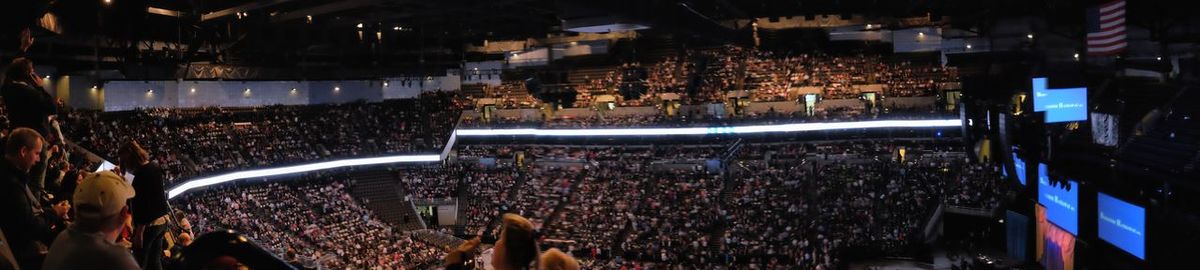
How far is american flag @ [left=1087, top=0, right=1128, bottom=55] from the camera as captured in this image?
1324cm

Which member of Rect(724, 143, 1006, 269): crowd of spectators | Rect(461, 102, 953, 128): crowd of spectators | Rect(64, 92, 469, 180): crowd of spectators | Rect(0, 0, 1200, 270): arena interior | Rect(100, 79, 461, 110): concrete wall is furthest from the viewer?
Rect(461, 102, 953, 128): crowd of spectators

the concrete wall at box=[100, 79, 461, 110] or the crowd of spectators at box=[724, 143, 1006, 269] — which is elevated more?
the concrete wall at box=[100, 79, 461, 110]

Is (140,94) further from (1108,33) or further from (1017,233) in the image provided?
(1108,33)

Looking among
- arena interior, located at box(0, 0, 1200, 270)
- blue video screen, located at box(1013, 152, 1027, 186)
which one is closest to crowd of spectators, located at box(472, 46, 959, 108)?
arena interior, located at box(0, 0, 1200, 270)

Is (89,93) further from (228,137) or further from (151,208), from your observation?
(151,208)

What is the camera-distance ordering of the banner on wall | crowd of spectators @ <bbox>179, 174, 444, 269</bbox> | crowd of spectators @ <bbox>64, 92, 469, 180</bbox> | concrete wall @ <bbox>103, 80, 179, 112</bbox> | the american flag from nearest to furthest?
the american flag, the banner on wall, crowd of spectators @ <bbox>179, 174, 444, 269</bbox>, crowd of spectators @ <bbox>64, 92, 469, 180</bbox>, concrete wall @ <bbox>103, 80, 179, 112</bbox>

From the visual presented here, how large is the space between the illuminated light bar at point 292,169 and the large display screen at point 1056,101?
20776 mm

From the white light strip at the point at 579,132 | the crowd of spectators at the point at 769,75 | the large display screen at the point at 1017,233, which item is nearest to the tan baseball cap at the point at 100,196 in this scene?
the large display screen at the point at 1017,233

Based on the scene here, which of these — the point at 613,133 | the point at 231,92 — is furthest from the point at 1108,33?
the point at 231,92

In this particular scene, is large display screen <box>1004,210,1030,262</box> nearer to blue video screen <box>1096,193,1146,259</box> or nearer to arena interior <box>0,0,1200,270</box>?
arena interior <box>0,0,1200,270</box>

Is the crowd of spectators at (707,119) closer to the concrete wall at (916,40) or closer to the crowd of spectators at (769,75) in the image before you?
the crowd of spectators at (769,75)

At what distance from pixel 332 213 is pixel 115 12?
31.9 feet

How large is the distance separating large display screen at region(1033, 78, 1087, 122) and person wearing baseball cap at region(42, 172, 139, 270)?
13690 millimetres

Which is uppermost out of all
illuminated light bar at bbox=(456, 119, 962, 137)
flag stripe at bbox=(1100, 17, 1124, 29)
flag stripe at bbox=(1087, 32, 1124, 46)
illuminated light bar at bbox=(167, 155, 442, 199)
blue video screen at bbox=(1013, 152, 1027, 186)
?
flag stripe at bbox=(1100, 17, 1124, 29)
